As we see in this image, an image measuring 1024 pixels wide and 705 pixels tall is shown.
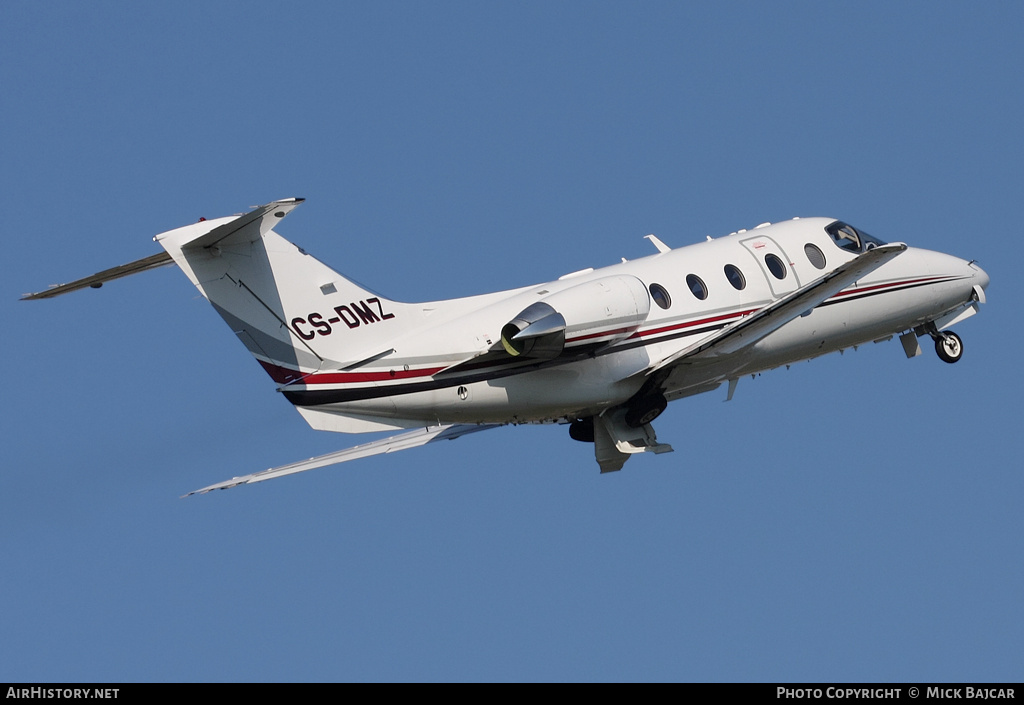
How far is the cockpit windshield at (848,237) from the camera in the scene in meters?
25.8

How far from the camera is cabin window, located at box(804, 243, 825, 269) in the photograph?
25047 mm

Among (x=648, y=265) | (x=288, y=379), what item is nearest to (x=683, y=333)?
(x=648, y=265)

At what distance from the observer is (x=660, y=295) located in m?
22.7

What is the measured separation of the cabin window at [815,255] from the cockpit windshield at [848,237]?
0.63 meters

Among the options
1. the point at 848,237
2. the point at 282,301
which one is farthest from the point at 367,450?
the point at 848,237

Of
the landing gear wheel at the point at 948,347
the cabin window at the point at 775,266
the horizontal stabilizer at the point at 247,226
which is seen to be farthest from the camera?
the landing gear wheel at the point at 948,347

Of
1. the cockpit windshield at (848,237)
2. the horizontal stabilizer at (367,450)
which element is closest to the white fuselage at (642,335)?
the cockpit windshield at (848,237)

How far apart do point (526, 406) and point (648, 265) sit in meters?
3.28

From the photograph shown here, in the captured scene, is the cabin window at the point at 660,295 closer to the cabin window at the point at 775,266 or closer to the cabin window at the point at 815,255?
the cabin window at the point at 775,266

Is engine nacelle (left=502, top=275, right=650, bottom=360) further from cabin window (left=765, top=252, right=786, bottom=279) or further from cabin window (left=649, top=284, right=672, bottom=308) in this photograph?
cabin window (left=765, top=252, right=786, bottom=279)

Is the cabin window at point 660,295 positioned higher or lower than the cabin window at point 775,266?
lower

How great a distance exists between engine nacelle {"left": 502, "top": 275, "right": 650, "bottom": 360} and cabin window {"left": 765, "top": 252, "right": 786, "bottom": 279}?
10.6ft

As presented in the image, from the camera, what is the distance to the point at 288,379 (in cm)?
2031

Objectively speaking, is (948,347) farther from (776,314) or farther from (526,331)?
(526,331)
